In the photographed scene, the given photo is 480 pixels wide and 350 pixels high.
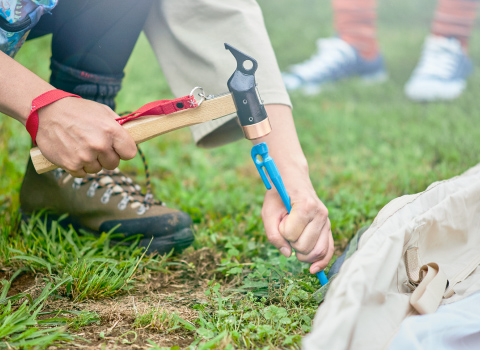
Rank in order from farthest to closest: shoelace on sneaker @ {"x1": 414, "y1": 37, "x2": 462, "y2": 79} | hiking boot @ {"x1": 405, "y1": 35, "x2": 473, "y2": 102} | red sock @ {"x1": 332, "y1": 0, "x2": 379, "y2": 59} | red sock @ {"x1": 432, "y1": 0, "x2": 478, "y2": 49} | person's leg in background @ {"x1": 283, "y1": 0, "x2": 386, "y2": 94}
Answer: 1. red sock @ {"x1": 332, "y1": 0, "x2": 379, "y2": 59}
2. person's leg in background @ {"x1": 283, "y1": 0, "x2": 386, "y2": 94}
3. red sock @ {"x1": 432, "y1": 0, "x2": 478, "y2": 49}
4. shoelace on sneaker @ {"x1": 414, "y1": 37, "x2": 462, "y2": 79}
5. hiking boot @ {"x1": 405, "y1": 35, "x2": 473, "y2": 102}

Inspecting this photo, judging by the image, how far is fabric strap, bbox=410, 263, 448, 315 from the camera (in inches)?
40.9

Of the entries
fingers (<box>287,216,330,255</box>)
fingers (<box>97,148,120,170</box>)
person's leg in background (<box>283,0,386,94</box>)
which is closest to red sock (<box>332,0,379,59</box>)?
person's leg in background (<box>283,0,386,94</box>)

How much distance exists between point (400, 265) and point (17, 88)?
963 mm

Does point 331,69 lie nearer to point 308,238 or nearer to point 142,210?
point 142,210

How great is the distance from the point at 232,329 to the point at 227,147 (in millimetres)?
1630

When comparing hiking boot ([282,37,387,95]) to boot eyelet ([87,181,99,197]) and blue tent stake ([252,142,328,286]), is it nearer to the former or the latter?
boot eyelet ([87,181,99,197])

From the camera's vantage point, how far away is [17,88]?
3.49 ft

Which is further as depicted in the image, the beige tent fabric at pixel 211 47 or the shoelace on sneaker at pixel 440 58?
the shoelace on sneaker at pixel 440 58

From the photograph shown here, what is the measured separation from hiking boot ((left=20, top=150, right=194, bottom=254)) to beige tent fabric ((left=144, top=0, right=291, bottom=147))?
0.89 feet

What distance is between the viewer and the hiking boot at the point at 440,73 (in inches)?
134

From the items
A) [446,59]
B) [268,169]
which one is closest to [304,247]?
[268,169]

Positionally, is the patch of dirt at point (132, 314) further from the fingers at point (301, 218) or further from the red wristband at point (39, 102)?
the red wristband at point (39, 102)

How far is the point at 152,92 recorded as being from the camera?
3.33 metres

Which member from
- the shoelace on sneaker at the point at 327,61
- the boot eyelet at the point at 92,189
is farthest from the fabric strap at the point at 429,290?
the shoelace on sneaker at the point at 327,61
